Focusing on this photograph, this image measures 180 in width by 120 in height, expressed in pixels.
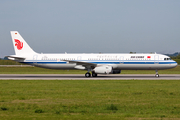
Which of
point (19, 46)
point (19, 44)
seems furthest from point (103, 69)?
point (19, 44)

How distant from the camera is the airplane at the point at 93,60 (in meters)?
42.2

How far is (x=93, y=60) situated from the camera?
4369 cm

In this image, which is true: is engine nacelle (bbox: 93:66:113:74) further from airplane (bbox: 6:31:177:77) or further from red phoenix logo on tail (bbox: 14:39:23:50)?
red phoenix logo on tail (bbox: 14:39:23:50)

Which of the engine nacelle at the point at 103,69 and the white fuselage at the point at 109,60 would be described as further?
the white fuselage at the point at 109,60

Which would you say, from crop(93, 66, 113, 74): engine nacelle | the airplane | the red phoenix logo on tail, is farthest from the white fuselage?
the red phoenix logo on tail

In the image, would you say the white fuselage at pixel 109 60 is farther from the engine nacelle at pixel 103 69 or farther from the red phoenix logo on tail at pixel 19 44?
the red phoenix logo on tail at pixel 19 44

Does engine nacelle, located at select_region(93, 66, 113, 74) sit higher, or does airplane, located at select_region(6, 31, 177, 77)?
airplane, located at select_region(6, 31, 177, 77)

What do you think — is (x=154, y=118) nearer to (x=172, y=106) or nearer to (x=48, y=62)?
(x=172, y=106)

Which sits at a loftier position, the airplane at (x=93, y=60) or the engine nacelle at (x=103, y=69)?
the airplane at (x=93, y=60)

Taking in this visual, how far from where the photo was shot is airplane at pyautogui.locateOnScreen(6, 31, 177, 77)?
42250mm

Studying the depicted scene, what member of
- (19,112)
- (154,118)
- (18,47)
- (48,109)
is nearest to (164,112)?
(154,118)

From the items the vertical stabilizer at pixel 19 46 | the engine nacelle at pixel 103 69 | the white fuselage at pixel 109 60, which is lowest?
the engine nacelle at pixel 103 69

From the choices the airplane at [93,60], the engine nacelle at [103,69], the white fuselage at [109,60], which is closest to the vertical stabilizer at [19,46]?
the airplane at [93,60]

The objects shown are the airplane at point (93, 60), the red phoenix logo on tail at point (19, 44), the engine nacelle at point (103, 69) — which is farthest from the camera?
the red phoenix logo on tail at point (19, 44)
